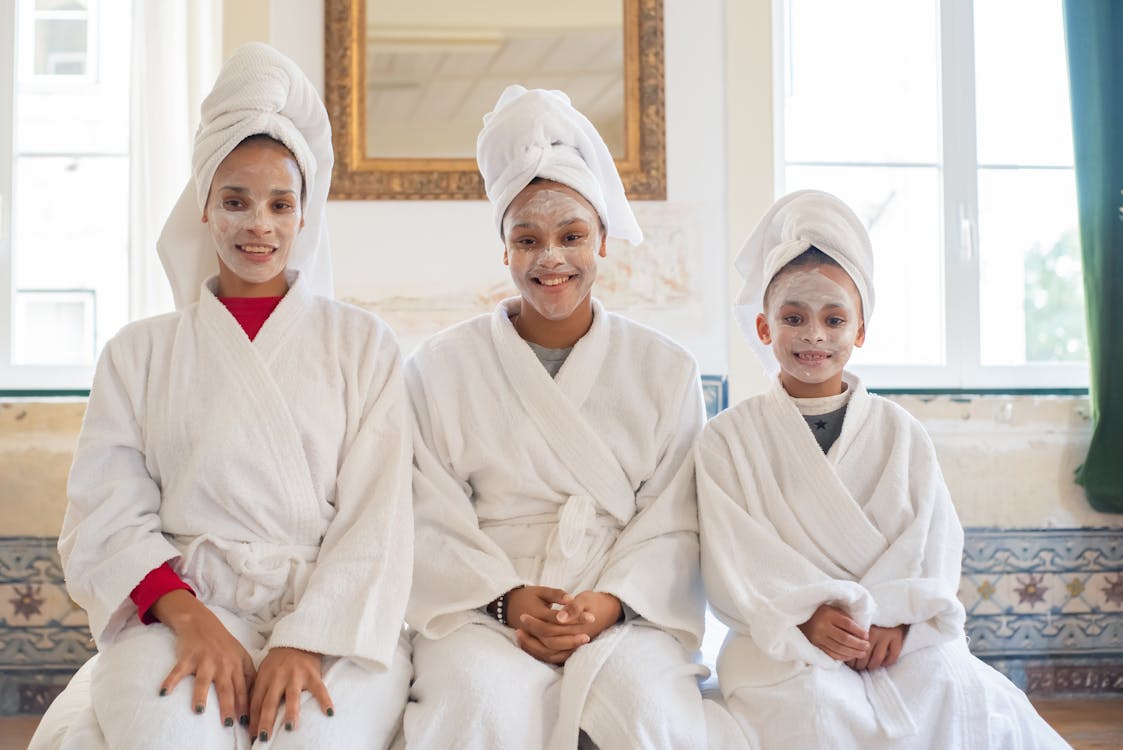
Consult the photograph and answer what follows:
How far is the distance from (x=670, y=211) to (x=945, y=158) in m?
0.95

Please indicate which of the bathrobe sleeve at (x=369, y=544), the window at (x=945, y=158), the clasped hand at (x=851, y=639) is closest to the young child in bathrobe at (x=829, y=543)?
the clasped hand at (x=851, y=639)

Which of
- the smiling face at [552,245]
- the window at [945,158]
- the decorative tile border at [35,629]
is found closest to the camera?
the smiling face at [552,245]

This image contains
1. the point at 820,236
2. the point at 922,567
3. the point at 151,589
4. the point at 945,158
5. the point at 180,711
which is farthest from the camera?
the point at 945,158

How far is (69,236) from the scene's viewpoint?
327 centimetres

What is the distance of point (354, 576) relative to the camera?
158 cm

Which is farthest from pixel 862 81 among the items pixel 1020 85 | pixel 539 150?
pixel 539 150

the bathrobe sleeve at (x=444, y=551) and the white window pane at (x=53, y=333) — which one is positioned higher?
the white window pane at (x=53, y=333)

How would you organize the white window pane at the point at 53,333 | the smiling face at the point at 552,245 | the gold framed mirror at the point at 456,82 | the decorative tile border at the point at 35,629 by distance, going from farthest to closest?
1. the white window pane at the point at 53,333
2. the gold framed mirror at the point at 456,82
3. the decorative tile border at the point at 35,629
4. the smiling face at the point at 552,245

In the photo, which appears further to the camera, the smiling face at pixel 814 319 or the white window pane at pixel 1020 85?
the white window pane at pixel 1020 85

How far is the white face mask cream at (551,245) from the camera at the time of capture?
Answer: 5.91 ft

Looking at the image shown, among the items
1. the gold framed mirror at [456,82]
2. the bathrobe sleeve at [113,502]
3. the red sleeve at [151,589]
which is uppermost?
the gold framed mirror at [456,82]

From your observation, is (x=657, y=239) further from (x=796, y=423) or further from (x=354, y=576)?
(x=354, y=576)

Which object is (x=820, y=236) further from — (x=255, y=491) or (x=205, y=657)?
(x=205, y=657)

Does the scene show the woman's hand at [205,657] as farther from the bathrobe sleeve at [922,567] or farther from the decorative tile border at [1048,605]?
the decorative tile border at [1048,605]
